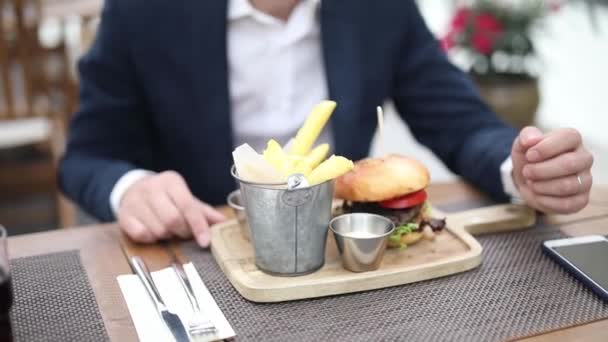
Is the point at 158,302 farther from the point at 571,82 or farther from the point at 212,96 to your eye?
the point at 571,82

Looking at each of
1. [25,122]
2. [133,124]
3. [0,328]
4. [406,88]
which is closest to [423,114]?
[406,88]

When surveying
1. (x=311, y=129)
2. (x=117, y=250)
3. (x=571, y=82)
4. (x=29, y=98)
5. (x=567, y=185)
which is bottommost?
(x=571, y=82)

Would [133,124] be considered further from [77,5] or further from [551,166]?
[77,5]

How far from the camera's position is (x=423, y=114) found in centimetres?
161

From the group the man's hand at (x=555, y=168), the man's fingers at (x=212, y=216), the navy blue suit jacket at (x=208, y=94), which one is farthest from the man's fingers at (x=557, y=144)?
the man's fingers at (x=212, y=216)

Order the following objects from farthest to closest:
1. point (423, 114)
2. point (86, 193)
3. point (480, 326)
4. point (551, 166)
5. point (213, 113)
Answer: point (423, 114) → point (213, 113) → point (86, 193) → point (551, 166) → point (480, 326)

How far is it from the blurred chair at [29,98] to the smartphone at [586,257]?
1.88 metres

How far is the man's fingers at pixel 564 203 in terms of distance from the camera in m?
1.10

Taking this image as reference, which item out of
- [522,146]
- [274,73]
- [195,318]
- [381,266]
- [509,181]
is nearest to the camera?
[195,318]

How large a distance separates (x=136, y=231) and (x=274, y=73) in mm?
579

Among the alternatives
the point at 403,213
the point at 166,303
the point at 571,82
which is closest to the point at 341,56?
the point at 403,213

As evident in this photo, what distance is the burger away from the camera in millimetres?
1004

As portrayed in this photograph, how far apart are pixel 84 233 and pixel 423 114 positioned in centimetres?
81

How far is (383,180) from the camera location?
1005mm
